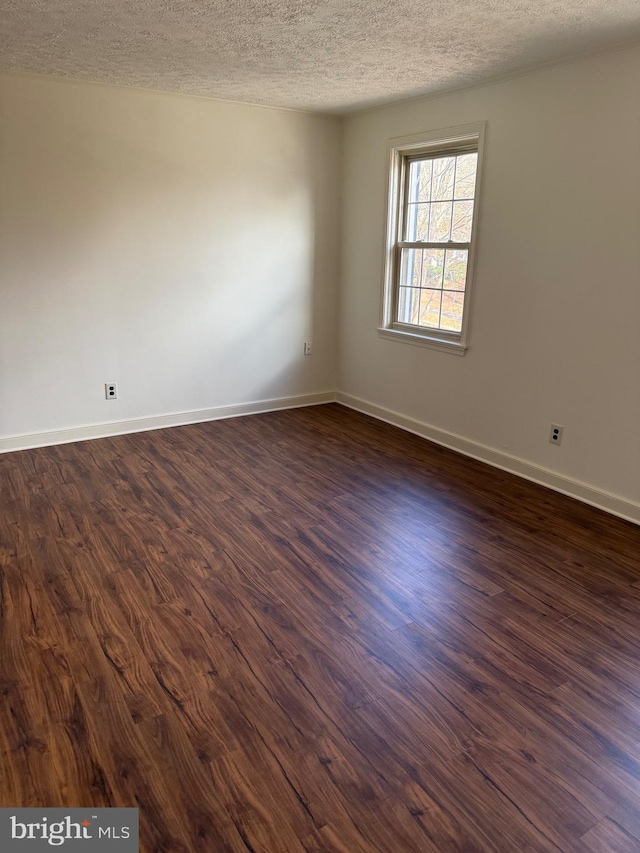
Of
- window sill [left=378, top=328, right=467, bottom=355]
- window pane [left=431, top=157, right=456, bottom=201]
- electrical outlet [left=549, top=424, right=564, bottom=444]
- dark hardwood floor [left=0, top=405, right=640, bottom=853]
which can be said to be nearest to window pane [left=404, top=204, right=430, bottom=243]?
window pane [left=431, top=157, right=456, bottom=201]

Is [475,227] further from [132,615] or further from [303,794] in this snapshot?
[303,794]

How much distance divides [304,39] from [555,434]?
255cm

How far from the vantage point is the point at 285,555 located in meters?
2.89

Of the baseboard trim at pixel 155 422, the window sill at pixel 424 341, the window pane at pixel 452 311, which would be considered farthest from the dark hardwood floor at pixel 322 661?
the window pane at pixel 452 311

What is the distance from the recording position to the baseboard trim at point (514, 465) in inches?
132

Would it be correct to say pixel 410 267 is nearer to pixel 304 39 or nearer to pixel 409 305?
pixel 409 305

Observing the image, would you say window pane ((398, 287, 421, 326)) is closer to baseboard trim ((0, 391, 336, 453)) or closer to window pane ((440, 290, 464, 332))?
window pane ((440, 290, 464, 332))

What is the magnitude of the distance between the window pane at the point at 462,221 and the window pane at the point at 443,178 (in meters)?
0.13

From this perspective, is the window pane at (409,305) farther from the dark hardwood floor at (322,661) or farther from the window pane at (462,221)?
the dark hardwood floor at (322,661)

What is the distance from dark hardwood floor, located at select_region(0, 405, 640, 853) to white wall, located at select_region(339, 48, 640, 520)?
46cm

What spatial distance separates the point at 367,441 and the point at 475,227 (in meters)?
1.67

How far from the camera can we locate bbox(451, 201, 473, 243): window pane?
13.5 feet

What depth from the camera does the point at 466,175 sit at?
4.11 m

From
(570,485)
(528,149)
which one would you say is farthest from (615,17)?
(570,485)
